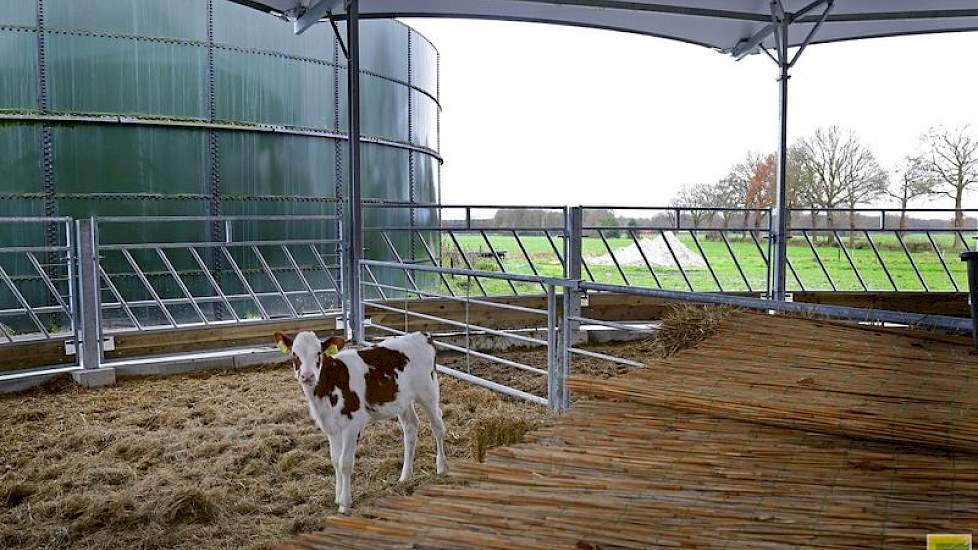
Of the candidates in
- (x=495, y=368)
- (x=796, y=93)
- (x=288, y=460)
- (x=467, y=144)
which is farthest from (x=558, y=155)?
(x=288, y=460)

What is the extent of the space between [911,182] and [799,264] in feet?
17.1

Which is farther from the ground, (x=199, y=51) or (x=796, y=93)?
(x=796, y=93)

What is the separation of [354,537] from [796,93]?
23.9m

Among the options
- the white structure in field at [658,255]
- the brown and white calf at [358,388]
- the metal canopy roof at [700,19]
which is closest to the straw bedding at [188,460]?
the brown and white calf at [358,388]

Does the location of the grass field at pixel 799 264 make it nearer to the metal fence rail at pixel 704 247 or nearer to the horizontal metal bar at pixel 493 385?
the metal fence rail at pixel 704 247

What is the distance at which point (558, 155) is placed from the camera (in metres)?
27.0

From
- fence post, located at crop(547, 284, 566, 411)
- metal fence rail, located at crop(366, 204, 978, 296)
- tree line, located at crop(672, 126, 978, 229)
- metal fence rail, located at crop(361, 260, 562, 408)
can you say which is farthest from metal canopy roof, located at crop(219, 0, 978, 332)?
tree line, located at crop(672, 126, 978, 229)

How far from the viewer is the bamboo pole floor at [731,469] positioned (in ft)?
4.33

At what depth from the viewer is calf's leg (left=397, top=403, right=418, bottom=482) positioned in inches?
168

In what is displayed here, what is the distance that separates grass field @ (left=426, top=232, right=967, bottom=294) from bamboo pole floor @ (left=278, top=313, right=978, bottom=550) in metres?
6.60

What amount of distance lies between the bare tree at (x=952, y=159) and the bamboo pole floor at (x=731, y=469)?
16256mm

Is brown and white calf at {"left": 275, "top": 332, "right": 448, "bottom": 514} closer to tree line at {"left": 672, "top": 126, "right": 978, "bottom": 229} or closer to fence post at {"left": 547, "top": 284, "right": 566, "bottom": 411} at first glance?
fence post at {"left": 547, "top": 284, "right": 566, "bottom": 411}

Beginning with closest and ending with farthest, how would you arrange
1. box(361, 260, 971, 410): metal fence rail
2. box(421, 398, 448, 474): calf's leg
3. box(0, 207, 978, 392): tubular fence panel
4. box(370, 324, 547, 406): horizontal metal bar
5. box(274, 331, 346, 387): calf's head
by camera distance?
1. box(361, 260, 971, 410): metal fence rail
2. box(274, 331, 346, 387): calf's head
3. box(421, 398, 448, 474): calf's leg
4. box(370, 324, 547, 406): horizontal metal bar
5. box(0, 207, 978, 392): tubular fence panel

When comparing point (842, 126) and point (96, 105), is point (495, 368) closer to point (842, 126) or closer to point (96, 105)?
point (96, 105)
